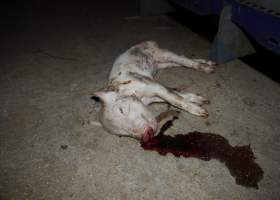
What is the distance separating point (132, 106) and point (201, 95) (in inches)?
42.2

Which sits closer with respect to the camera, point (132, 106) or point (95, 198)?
point (95, 198)

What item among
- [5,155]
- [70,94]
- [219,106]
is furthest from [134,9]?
[5,155]

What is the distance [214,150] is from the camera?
2494 millimetres

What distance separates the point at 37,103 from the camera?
10.9 ft

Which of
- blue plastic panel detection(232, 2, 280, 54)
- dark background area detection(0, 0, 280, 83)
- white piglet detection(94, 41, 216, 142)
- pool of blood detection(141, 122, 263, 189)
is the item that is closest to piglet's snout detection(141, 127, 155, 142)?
white piglet detection(94, 41, 216, 142)

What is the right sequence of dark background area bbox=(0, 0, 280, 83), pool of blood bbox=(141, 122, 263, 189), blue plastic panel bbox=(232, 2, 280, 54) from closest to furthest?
pool of blood bbox=(141, 122, 263, 189)
blue plastic panel bbox=(232, 2, 280, 54)
dark background area bbox=(0, 0, 280, 83)

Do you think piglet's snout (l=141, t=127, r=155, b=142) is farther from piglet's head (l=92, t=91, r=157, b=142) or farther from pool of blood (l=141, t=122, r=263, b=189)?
pool of blood (l=141, t=122, r=263, b=189)

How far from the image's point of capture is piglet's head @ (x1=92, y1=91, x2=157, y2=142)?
2420 mm

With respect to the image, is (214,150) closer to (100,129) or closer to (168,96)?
(168,96)

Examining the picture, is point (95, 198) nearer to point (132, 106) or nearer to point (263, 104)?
point (132, 106)

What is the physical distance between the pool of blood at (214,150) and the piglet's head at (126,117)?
197 mm

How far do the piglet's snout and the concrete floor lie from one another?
198 mm

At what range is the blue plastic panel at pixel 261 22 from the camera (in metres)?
2.61

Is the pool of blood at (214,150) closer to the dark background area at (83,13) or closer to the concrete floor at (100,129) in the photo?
the concrete floor at (100,129)
